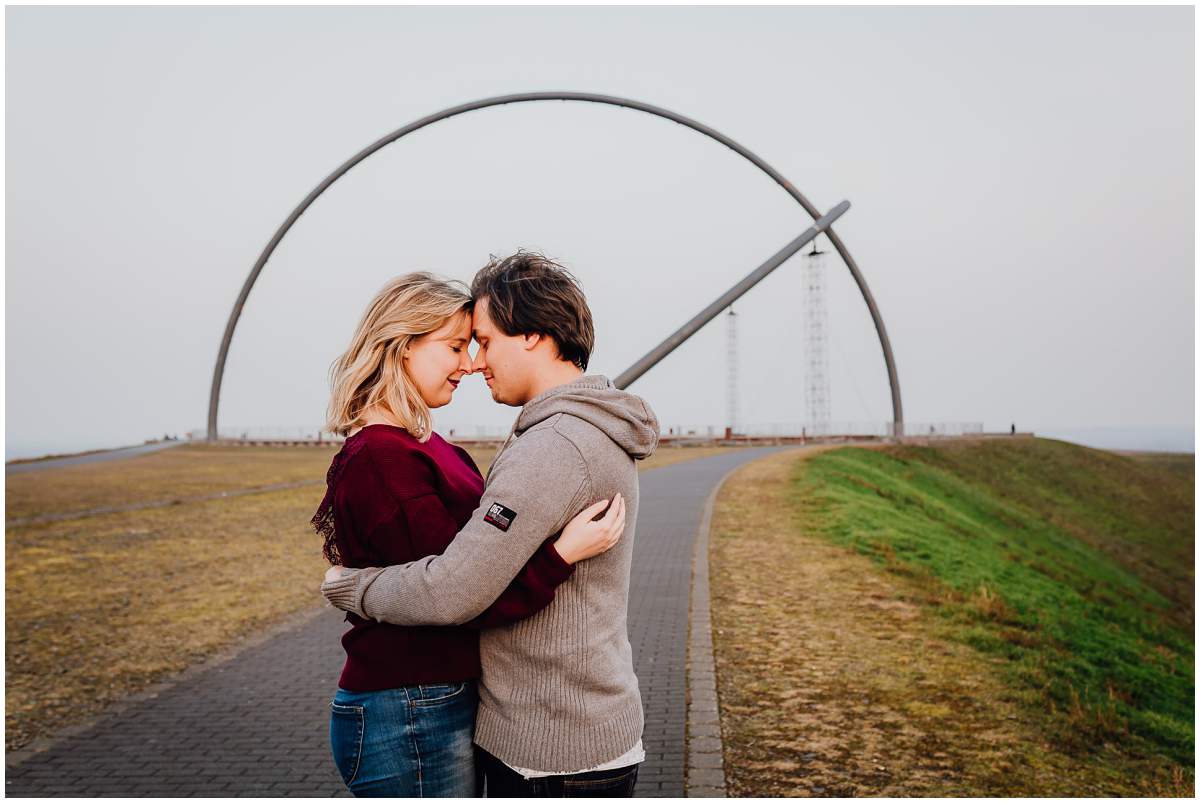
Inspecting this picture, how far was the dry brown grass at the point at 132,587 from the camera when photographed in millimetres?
7551

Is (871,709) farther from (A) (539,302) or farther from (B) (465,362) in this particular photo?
(A) (539,302)

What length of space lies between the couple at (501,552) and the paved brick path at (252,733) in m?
2.90

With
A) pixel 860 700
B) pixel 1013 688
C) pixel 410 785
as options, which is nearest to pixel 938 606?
pixel 1013 688

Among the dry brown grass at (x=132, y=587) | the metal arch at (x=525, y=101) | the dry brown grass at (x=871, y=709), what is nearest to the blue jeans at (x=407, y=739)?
the dry brown grass at (x=871, y=709)

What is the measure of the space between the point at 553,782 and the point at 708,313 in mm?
9271

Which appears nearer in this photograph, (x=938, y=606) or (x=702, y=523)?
(x=938, y=606)

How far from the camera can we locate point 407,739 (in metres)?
2.37

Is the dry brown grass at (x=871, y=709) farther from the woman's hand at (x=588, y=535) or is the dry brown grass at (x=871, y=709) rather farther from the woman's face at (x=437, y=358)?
the woman's face at (x=437, y=358)

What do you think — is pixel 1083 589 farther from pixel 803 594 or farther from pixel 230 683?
pixel 230 683

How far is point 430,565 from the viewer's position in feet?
7.14

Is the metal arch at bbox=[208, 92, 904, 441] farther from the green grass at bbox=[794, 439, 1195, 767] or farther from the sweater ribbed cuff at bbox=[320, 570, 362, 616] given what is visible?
the sweater ribbed cuff at bbox=[320, 570, 362, 616]

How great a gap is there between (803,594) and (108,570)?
8643mm

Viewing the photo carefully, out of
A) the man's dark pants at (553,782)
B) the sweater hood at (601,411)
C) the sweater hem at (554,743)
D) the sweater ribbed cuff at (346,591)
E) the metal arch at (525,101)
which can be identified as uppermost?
the metal arch at (525,101)

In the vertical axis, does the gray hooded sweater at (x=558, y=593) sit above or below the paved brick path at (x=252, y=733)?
above
